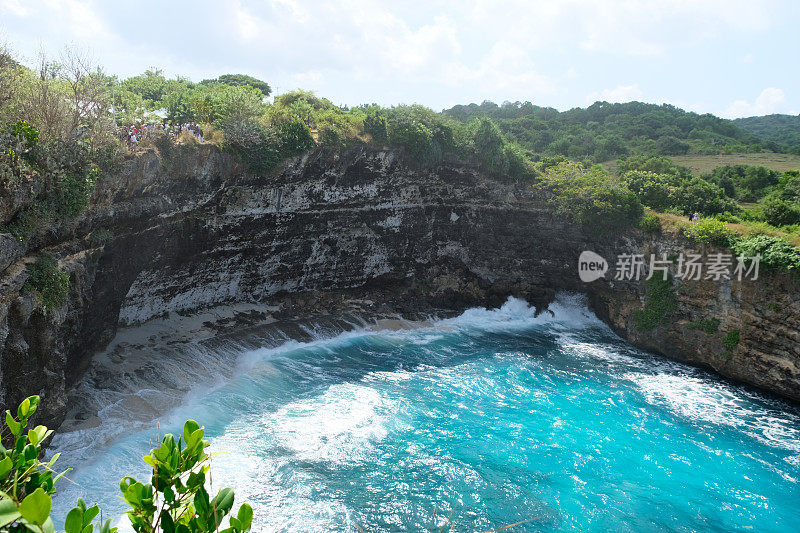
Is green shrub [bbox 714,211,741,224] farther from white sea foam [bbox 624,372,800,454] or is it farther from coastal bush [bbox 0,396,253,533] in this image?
coastal bush [bbox 0,396,253,533]

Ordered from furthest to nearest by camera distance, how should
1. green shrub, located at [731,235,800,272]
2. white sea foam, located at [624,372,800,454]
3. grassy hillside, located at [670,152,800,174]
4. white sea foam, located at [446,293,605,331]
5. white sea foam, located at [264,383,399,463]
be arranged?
grassy hillside, located at [670,152,800,174] → white sea foam, located at [446,293,605,331] → green shrub, located at [731,235,800,272] → white sea foam, located at [624,372,800,454] → white sea foam, located at [264,383,399,463]

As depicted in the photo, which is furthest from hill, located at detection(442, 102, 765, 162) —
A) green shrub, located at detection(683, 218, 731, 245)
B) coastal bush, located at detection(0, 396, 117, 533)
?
coastal bush, located at detection(0, 396, 117, 533)

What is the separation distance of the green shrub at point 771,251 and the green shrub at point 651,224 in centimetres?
415

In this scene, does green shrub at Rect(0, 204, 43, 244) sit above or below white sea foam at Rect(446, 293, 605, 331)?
above

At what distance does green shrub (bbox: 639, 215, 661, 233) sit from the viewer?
2781cm

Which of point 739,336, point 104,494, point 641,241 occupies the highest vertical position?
point 641,241

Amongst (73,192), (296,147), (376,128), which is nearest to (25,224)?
(73,192)

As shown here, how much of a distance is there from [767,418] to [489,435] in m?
12.8

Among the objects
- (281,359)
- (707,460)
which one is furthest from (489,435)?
(281,359)

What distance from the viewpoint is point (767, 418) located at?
21406 millimetres

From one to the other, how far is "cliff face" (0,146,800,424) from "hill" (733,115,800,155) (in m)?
36.4

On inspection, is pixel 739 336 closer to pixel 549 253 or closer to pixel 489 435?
pixel 549 253

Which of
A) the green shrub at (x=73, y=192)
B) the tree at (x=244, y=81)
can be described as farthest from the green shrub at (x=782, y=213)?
the tree at (x=244, y=81)

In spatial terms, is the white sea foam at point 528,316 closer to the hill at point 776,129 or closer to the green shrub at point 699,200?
the green shrub at point 699,200
